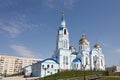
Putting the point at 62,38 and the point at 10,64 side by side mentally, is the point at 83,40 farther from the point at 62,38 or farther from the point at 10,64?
the point at 10,64

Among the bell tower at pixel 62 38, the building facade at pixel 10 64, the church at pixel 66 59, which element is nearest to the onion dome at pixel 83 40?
the church at pixel 66 59

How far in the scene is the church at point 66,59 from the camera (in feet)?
217

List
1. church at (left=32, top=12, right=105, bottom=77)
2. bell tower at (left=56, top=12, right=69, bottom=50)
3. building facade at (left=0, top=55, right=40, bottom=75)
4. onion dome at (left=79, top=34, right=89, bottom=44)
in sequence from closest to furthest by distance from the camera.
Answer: church at (left=32, top=12, right=105, bottom=77) → bell tower at (left=56, top=12, right=69, bottom=50) → onion dome at (left=79, top=34, right=89, bottom=44) → building facade at (left=0, top=55, right=40, bottom=75)

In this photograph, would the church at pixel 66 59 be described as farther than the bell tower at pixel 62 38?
No

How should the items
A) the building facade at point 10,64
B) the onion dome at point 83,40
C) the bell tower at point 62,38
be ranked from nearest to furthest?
1. the bell tower at point 62,38
2. the onion dome at point 83,40
3. the building facade at point 10,64

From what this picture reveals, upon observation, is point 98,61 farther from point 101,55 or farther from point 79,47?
point 79,47

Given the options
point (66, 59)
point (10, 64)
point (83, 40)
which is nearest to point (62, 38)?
point (66, 59)

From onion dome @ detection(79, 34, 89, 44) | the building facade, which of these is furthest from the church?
the building facade

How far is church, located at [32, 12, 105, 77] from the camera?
66.1 metres

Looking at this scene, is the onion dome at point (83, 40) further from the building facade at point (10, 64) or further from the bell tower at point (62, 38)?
the building facade at point (10, 64)

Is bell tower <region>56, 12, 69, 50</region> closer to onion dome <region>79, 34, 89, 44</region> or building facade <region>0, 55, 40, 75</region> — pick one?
onion dome <region>79, 34, 89, 44</region>

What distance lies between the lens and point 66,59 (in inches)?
2741

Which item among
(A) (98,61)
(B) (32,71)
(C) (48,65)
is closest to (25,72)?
(B) (32,71)

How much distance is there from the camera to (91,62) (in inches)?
2881
